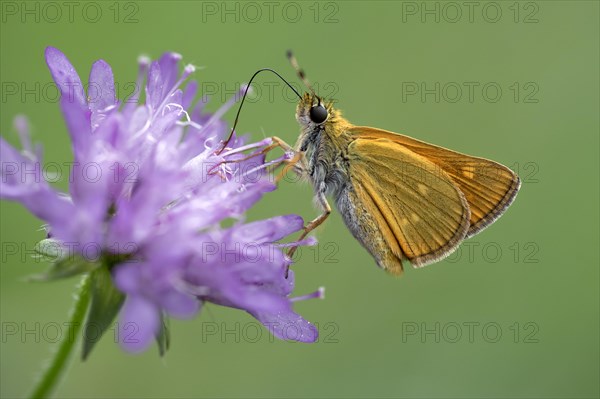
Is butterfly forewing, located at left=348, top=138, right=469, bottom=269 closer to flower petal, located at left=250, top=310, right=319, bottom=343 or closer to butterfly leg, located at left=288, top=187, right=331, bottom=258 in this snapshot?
butterfly leg, located at left=288, top=187, right=331, bottom=258

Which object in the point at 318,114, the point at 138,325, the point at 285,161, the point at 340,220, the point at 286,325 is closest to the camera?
the point at 138,325

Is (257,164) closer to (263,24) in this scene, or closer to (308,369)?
(308,369)

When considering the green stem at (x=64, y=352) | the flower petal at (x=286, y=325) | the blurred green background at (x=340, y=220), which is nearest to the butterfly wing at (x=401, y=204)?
the flower petal at (x=286, y=325)

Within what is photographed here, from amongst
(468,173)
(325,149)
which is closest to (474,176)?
(468,173)

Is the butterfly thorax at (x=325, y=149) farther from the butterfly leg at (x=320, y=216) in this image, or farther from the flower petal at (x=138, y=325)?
the flower petal at (x=138, y=325)

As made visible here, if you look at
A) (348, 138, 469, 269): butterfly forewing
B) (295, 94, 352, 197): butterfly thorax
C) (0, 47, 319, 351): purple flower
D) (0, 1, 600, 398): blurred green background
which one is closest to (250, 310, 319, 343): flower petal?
(0, 47, 319, 351): purple flower

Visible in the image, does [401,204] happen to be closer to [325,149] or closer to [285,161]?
[325,149]
